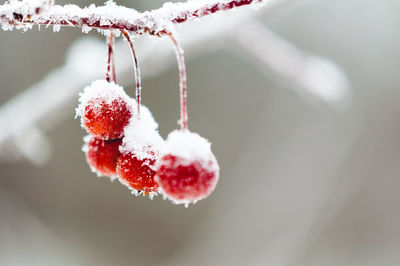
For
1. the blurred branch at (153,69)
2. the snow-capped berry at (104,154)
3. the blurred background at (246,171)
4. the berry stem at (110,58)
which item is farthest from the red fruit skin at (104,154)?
the blurred background at (246,171)

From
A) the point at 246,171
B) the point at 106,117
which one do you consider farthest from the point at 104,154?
the point at 246,171

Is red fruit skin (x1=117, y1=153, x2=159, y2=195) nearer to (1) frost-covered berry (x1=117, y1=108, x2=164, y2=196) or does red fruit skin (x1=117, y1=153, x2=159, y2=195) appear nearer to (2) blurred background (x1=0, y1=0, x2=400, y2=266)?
(1) frost-covered berry (x1=117, y1=108, x2=164, y2=196)

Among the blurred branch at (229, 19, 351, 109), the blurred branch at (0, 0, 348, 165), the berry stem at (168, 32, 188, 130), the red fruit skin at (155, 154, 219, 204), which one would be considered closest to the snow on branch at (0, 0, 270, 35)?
the berry stem at (168, 32, 188, 130)

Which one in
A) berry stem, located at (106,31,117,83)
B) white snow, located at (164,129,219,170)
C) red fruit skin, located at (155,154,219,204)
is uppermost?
berry stem, located at (106,31,117,83)

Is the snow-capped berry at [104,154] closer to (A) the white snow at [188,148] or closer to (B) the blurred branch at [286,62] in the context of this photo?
(A) the white snow at [188,148]

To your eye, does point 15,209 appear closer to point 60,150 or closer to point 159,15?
point 60,150

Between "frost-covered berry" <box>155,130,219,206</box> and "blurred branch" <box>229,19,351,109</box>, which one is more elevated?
"blurred branch" <box>229,19,351,109</box>

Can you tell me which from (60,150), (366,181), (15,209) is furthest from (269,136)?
(15,209)
